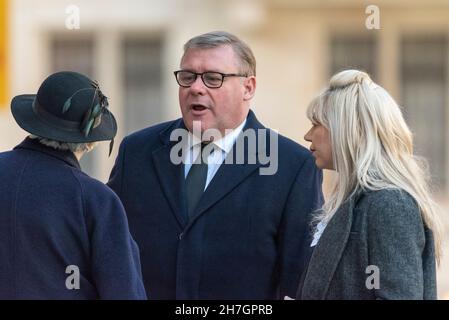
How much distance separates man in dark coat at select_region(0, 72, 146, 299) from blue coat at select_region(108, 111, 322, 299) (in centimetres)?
82

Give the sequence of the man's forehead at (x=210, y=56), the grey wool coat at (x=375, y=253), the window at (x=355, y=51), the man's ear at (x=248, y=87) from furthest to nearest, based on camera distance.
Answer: the window at (x=355, y=51)
the man's ear at (x=248, y=87)
the man's forehead at (x=210, y=56)
the grey wool coat at (x=375, y=253)

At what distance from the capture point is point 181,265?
15.0 feet

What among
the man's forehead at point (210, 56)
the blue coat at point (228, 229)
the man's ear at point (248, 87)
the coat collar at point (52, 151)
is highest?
the man's forehead at point (210, 56)

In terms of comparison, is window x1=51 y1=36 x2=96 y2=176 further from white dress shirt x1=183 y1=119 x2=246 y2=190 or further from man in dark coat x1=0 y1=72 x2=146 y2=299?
man in dark coat x1=0 y1=72 x2=146 y2=299

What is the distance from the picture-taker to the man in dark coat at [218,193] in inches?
180

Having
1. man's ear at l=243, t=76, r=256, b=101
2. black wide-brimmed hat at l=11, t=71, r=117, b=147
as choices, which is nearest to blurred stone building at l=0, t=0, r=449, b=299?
man's ear at l=243, t=76, r=256, b=101

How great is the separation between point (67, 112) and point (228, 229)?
104 centimetres

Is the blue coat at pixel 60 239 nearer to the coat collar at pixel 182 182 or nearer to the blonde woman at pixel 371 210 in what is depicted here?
the blonde woman at pixel 371 210

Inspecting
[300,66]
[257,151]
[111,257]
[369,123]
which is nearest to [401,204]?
[369,123]

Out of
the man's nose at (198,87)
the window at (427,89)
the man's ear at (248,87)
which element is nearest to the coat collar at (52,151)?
the man's nose at (198,87)

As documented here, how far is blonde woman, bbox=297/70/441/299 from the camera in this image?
3.57 meters

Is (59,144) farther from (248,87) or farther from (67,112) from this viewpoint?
(248,87)

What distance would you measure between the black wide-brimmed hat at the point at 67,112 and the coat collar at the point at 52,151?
2.6 inches

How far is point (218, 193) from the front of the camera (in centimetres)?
464
